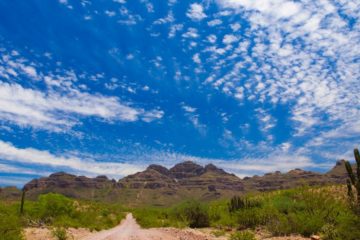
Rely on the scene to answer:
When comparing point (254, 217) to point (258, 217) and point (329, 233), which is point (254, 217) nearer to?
point (258, 217)

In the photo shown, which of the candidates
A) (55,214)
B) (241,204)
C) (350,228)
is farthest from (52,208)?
(350,228)

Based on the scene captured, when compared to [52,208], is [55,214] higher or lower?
lower

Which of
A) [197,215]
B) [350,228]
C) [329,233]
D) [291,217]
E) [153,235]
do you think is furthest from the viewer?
[197,215]

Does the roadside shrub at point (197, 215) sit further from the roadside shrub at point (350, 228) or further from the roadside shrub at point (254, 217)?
the roadside shrub at point (350, 228)

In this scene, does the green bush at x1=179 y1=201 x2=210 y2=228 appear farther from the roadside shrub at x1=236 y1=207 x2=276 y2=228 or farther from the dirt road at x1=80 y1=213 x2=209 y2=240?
the roadside shrub at x1=236 y1=207 x2=276 y2=228

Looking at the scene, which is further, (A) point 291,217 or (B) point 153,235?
(B) point 153,235

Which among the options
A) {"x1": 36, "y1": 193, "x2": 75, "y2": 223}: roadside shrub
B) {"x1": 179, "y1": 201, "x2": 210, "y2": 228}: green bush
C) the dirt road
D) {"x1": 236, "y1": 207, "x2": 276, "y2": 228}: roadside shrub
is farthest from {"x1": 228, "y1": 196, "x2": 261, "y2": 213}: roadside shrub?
{"x1": 36, "y1": 193, "x2": 75, "y2": 223}: roadside shrub

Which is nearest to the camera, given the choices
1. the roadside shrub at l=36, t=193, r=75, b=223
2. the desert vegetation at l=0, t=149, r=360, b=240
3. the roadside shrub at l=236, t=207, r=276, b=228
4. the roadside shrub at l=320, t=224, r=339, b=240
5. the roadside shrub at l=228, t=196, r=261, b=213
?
the roadside shrub at l=320, t=224, r=339, b=240

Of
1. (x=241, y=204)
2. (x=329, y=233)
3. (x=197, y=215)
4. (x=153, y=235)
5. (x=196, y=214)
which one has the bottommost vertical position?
(x=329, y=233)

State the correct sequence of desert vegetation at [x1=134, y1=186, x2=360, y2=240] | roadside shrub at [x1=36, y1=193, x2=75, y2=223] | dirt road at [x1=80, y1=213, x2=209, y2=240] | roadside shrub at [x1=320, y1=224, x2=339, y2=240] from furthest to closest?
roadside shrub at [x1=36, y1=193, x2=75, y2=223], dirt road at [x1=80, y1=213, x2=209, y2=240], desert vegetation at [x1=134, y1=186, x2=360, y2=240], roadside shrub at [x1=320, y1=224, x2=339, y2=240]

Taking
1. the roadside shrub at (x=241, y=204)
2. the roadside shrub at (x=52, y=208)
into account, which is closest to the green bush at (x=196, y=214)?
the roadside shrub at (x=241, y=204)

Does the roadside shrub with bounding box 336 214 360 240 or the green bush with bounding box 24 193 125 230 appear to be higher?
the green bush with bounding box 24 193 125 230

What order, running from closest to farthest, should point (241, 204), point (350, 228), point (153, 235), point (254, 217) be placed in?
point (350, 228) < point (153, 235) < point (254, 217) < point (241, 204)

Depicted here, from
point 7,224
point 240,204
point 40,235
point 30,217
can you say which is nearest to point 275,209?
point 240,204
